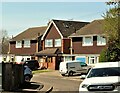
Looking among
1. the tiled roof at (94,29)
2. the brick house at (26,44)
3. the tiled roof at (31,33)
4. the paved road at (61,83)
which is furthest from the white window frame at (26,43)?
the paved road at (61,83)

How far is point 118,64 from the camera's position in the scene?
1728cm

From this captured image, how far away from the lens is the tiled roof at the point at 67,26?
194ft

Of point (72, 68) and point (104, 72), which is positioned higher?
point (104, 72)

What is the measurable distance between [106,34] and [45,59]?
25.3 m

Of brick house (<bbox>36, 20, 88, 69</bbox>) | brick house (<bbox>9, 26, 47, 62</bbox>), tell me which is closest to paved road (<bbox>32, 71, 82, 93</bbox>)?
brick house (<bbox>36, 20, 88, 69</bbox>)

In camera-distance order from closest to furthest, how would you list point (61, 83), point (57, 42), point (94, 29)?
point (61, 83), point (94, 29), point (57, 42)

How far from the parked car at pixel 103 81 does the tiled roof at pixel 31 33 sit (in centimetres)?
4929

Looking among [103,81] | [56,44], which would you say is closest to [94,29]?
[56,44]

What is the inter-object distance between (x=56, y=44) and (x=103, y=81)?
1807 inches

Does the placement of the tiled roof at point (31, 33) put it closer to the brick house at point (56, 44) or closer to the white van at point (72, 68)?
the brick house at point (56, 44)

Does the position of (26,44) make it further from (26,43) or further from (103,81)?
(103,81)

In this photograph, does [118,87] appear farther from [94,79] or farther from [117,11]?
[117,11]

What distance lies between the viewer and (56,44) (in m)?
60.5

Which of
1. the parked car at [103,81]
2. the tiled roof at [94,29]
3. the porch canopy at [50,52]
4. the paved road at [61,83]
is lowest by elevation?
the paved road at [61,83]
